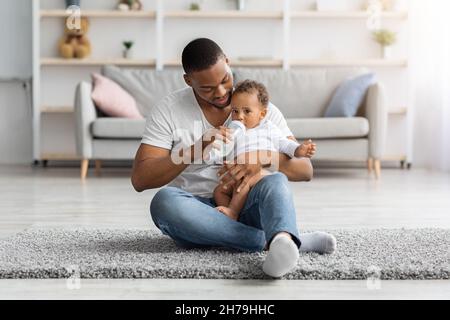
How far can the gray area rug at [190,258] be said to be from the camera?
197 centimetres

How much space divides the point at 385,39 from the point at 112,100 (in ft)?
7.39

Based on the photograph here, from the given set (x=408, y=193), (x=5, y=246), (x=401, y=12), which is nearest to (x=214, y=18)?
(x=401, y=12)

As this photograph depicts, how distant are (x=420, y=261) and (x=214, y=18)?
4.54m

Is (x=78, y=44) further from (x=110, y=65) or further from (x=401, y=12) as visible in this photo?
(x=401, y=12)

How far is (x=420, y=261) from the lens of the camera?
2.12 m

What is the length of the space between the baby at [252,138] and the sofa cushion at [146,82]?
3.52 meters

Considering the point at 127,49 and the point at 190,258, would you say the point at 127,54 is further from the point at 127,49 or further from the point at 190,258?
the point at 190,258

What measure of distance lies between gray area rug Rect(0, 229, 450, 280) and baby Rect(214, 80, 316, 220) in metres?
0.15

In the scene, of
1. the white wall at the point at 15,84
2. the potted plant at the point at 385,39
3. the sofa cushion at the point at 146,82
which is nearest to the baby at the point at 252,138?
the sofa cushion at the point at 146,82

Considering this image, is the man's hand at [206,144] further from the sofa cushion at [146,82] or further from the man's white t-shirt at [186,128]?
the sofa cushion at [146,82]

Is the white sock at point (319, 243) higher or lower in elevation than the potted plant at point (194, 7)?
lower

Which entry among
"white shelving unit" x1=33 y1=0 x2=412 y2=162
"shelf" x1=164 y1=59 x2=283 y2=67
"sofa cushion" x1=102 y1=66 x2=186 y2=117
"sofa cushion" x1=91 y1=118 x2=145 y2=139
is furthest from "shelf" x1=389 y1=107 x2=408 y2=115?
"sofa cushion" x1=91 y1=118 x2=145 y2=139

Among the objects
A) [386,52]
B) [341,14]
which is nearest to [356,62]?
[386,52]

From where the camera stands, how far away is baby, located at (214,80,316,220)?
6.95ft
